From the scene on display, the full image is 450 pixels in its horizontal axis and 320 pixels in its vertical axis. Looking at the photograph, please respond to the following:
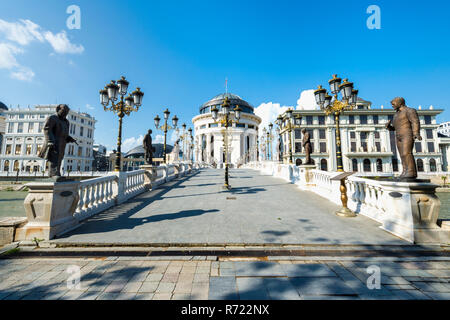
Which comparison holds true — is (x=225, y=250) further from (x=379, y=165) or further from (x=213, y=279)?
(x=379, y=165)

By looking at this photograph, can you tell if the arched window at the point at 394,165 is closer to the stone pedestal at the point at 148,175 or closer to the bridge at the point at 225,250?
the bridge at the point at 225,250

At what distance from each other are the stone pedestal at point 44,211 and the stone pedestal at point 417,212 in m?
8.01

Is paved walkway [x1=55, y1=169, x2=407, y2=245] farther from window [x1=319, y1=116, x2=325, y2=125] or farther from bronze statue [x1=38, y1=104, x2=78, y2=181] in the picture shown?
window [x1=319, y1=116, x2=325, y2=125]

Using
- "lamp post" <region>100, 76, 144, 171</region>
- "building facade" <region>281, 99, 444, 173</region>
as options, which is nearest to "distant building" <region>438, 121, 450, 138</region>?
"building facade" <region>281, 99, 444, 173</region>

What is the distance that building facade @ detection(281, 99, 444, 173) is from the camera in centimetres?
4794

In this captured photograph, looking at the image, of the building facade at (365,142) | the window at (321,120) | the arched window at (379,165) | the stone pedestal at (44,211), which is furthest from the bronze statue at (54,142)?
the arched window at (379,165)

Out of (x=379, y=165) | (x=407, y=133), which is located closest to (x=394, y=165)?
(x=379, y=165)

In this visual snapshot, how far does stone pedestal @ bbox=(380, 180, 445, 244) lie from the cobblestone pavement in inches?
31.2

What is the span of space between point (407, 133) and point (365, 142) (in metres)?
57.7

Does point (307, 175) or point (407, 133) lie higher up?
point (407, 133)

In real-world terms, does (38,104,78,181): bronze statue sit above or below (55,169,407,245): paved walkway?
above

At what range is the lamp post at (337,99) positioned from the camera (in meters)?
7.64

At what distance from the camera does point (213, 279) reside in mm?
2699

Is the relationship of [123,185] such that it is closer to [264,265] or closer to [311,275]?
[264,265]
